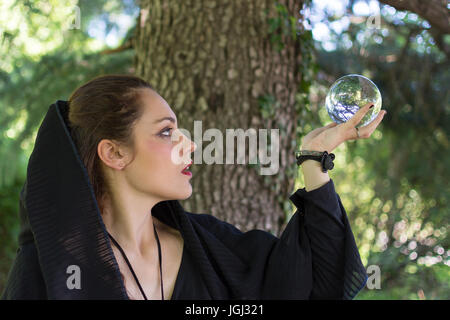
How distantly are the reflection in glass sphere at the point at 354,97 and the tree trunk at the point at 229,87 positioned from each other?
1035mm

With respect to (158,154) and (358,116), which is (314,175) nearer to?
(358,116)

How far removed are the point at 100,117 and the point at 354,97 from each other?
3.04 feet

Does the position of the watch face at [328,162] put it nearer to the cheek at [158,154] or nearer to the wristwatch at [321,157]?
the wristwatch at [321,157]

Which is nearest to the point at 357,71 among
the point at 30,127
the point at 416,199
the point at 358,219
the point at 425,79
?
the point at 425,79

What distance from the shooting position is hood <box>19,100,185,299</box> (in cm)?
163

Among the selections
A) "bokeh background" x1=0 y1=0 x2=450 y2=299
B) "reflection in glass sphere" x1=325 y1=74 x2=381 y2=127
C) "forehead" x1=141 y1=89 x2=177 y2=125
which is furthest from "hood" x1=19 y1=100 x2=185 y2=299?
"bokeh background" x1=0 y1=0 x2=450 y2=299

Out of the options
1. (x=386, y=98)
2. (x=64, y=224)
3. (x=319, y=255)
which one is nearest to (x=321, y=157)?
(x=319, y=255)

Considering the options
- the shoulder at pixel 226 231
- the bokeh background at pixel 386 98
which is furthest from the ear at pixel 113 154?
the bokeh background at pixel 386 98

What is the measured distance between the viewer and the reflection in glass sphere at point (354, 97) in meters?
1.74

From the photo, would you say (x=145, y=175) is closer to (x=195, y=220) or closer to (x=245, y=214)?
(x=195, y=220)

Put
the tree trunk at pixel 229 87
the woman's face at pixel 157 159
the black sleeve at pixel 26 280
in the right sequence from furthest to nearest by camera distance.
Result: the tree trunk at pixel 229 87 → the woman's face at pixel 157 159 → the black sleeve at pixel 26 280

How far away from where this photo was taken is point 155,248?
6.44ft

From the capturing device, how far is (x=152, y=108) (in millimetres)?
1947

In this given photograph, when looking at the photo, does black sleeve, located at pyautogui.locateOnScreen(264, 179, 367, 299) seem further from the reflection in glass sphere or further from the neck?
the neck
